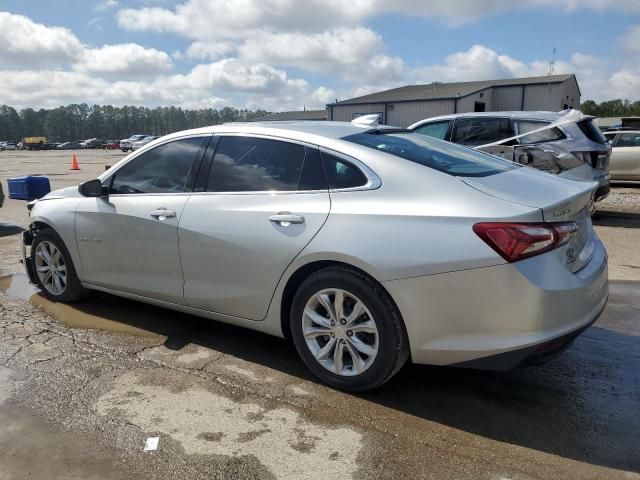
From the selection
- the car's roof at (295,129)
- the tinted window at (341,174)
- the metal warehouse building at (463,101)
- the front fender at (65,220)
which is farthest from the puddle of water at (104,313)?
the metal warehouse building at (463,101)

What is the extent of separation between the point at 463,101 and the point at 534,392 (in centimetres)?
2694

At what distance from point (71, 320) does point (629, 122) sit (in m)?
21.5

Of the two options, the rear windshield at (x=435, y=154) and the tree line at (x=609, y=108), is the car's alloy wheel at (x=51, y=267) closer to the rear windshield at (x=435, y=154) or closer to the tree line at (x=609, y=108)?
the rear windshield at (x=435, y=154)

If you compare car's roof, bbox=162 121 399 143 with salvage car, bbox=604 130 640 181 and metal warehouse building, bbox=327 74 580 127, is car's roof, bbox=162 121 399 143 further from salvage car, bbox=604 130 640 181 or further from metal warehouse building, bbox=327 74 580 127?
metal warehouse building, bbox=327 74 580 127

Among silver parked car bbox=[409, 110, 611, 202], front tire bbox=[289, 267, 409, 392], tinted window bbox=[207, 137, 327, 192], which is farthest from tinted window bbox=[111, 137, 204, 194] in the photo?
silver parked car bbox=[409, 110, 611, 202]

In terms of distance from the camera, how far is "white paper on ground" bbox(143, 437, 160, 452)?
2.71 metres

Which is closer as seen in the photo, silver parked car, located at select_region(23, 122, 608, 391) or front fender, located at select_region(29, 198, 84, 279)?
silver parked car, located at select_region(23, 122, 608, 391)

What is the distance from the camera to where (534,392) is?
321 centimetres

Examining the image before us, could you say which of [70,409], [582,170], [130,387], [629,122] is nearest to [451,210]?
[130,387]

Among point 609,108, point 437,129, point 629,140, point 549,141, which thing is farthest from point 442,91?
point 609,108

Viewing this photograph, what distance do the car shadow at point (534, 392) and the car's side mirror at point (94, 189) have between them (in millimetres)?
1137

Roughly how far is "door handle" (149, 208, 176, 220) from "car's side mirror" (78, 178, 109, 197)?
69 centimetres

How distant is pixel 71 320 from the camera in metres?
4.52

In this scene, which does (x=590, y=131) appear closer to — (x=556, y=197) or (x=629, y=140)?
(x=629, y=140)
